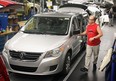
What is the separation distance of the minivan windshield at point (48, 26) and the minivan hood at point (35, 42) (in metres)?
0.34

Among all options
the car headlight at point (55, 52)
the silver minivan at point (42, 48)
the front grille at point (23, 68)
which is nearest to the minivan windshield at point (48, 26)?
the silver minivan at point (42, 48)

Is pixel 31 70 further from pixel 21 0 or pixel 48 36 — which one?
pixel 21 0

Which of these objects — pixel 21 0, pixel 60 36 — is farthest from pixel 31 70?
pixel 21 0

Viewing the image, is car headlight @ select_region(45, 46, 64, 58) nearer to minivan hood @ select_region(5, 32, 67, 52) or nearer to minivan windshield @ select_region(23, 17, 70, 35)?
minivan hood @ select_region(5, 32, 67, 52)

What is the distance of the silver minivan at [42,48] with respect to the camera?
6.54 meters

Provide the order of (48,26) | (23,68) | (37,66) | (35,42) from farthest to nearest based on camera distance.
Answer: (48,26), (35,42), (23,68), (37,66)

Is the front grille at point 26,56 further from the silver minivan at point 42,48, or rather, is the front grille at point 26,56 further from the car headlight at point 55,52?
the car headlight at point 55,52

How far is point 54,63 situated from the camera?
662 centimetres

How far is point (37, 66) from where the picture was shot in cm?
652

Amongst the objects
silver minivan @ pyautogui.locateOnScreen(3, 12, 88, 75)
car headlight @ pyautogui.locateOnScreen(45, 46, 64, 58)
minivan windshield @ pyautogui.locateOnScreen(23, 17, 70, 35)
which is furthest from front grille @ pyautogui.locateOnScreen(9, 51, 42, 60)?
minivan windshield @ pyautogui.locateOnScreen(23, 17, 70, 35)

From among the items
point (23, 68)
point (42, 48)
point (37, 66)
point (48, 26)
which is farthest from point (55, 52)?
point (48, 26)

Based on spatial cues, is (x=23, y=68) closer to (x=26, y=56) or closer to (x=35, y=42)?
(x=26, y=56)

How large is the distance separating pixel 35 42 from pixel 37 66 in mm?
843

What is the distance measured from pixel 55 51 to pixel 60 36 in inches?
37.9
